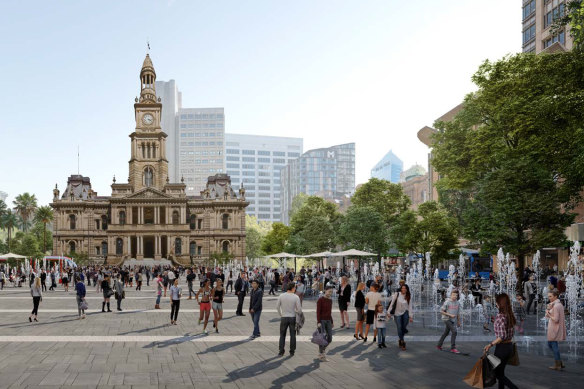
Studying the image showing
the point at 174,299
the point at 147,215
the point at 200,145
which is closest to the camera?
the point at 174,299

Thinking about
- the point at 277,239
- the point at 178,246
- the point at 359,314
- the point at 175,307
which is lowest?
the point at 178,246

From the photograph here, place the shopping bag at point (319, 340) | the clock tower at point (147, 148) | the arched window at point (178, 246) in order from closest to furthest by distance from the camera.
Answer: the shopping bag at point (319, 340), the arched window at point (178, 246), the clock tower at point (147, 148)

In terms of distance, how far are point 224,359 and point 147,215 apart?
8962 cm

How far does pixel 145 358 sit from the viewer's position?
1398 cm

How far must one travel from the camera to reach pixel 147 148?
102 metres

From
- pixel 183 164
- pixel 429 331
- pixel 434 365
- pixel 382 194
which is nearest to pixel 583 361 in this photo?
pixel 434 365

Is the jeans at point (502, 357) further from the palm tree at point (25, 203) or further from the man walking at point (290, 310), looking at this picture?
the palm tree at point (25, 203)

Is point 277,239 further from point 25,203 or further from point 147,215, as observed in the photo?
point 25,203

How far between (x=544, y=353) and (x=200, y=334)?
1055 cm

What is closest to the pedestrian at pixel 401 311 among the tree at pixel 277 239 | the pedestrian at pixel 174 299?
the pedestrian at pixel 174 299

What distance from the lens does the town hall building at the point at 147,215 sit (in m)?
98.8

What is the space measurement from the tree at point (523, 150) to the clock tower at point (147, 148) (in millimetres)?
71407

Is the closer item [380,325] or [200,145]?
[380,325]

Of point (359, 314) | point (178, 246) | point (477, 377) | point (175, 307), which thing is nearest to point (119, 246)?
point (178, 246)
